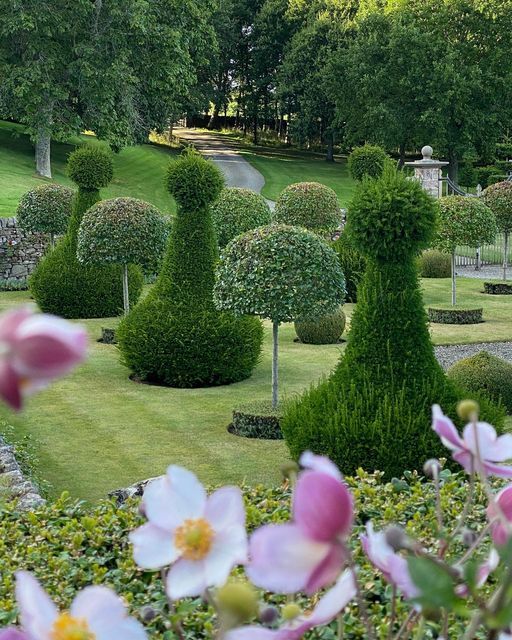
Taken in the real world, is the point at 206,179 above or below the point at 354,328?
above

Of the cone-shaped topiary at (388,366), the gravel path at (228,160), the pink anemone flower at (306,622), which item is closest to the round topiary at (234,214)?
the cone-shaped topiary at (388,366)

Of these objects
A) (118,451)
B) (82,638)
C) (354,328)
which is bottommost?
(118,451)

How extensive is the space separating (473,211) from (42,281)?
27.5 feet

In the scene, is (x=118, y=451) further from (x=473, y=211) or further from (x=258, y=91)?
(x=258, y=91)

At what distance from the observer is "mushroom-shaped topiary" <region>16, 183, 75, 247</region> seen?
2081 cm

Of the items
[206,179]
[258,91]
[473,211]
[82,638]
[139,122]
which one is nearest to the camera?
[82,638]

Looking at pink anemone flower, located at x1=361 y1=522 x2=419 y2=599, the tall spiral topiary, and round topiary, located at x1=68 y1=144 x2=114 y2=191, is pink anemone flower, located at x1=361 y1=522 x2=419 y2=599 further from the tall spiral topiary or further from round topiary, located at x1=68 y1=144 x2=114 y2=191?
round topiary, located at x1=68 y1=144 x2=114 y2=191

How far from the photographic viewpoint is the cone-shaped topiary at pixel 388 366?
7.48 m

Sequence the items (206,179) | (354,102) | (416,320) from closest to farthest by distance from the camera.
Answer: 1. (416,320)
2. (206,179)
3. (354,102)

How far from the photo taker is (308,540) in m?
0.79

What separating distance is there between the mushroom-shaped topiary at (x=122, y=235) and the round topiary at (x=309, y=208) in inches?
242

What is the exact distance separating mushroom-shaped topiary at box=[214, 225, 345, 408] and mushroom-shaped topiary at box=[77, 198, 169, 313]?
4441mm

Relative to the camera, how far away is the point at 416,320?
A: 24.7ft

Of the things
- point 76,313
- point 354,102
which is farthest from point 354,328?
point 354,102
